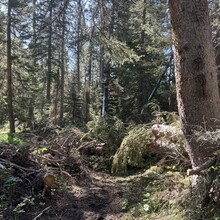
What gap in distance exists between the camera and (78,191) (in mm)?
5043

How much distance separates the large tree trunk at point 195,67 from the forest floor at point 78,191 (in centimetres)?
87

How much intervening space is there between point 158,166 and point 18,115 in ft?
38.3

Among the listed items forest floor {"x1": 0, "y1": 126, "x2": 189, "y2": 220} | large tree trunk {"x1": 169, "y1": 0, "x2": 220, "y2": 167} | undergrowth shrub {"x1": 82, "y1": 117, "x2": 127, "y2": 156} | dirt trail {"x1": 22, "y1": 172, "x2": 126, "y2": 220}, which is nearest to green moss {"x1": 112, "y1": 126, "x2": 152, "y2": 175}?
forest floor {"x1": 0, "y1": 126, "x2": 189, "y2": 220}

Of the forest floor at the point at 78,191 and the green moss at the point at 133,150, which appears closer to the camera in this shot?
the forest floor at the point at 78,191

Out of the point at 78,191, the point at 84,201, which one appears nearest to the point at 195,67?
the point at 84,201

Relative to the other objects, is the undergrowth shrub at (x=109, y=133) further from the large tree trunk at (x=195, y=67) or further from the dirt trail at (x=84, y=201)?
the large tree trunk at (x=195, y=67)

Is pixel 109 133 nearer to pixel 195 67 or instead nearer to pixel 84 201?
pixel 84 201

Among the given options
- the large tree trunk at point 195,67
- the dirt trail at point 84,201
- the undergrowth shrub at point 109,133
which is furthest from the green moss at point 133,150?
the large tree trunk at point 195,67

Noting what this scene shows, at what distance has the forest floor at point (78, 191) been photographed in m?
3.83

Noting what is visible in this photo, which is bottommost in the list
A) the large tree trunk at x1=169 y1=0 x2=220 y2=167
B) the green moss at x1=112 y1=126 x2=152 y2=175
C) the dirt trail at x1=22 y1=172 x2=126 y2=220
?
the dirt trail at x1=22 y1=172 x2=126 y2=220

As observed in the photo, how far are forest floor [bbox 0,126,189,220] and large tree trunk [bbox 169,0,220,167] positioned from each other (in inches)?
34.3

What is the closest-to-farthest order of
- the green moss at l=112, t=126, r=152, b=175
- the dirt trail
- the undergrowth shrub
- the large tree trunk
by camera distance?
the large tree trunk, the dirt trail, the green moss at l=112, t=126, r=152, b=175, the undergrowth shrub

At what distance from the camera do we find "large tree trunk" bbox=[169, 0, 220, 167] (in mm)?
3398

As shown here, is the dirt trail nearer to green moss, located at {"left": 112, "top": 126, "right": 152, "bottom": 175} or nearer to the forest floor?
the forest floor
